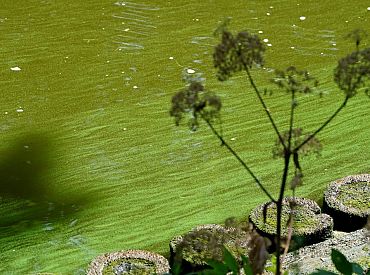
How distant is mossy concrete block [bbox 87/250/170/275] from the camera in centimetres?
246

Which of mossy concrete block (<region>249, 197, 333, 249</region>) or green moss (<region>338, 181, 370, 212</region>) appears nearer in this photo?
mossy concrete block (<region>249, 197, 333, 249</region>)

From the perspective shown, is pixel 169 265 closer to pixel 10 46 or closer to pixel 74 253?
pixel 74 253

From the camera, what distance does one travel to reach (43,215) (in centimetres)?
307

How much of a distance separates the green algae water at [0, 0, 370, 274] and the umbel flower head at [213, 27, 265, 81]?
174 centimetres

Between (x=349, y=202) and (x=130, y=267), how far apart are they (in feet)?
2.72

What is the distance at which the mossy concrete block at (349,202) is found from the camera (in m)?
2.79

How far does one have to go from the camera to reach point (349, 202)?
2.86 meters

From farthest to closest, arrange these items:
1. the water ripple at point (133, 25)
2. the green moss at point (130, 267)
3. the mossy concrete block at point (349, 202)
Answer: the water ripple at point (133, 25) → the mossy concrete block at point (349, 202) → the green moss at point (130, 267)

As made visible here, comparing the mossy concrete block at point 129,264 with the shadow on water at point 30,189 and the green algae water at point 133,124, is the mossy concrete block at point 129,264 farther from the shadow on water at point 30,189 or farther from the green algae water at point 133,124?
the shadow on water at point 30,189

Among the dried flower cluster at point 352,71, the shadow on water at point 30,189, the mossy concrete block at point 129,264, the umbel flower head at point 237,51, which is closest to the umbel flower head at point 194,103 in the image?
the umbel flower head at point 237,51

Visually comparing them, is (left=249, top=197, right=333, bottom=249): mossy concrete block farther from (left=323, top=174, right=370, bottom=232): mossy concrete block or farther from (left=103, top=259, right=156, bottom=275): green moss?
(left=103, top=259, right=156, bottom=275): green moss

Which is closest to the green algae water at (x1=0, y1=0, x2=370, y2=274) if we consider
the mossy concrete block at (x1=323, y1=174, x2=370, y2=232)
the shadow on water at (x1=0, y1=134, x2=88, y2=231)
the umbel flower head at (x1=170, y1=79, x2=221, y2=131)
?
the shadow on water at (x1=0, y1=134, x2=88, y2=231)

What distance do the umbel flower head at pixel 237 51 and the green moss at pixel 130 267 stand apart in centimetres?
140

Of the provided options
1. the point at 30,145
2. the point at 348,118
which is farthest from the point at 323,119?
the point at 30,145
